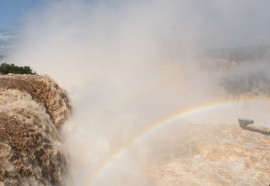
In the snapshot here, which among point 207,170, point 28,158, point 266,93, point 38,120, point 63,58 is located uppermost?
point 63,58

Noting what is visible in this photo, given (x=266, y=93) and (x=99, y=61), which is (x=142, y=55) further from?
(x=266, y=93)

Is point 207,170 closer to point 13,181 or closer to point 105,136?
point 105,136

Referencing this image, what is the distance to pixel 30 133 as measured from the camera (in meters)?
14.7

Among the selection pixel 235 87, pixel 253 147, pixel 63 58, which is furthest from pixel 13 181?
pixel 235 87

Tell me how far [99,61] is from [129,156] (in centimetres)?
13187

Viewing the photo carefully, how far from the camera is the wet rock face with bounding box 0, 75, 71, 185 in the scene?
1256 centimetres

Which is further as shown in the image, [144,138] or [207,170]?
[144,138]

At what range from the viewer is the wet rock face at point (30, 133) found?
495 inches

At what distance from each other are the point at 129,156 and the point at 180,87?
132270 millimetres

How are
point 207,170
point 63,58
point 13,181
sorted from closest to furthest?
1. point 13,181
2. point 207,170
3. point 63,58

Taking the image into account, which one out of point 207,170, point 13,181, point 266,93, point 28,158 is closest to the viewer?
point 13,181

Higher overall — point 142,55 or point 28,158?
point 142,55

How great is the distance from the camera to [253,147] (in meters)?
26.4

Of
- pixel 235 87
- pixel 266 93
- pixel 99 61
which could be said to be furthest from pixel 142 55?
pixel 266 93
